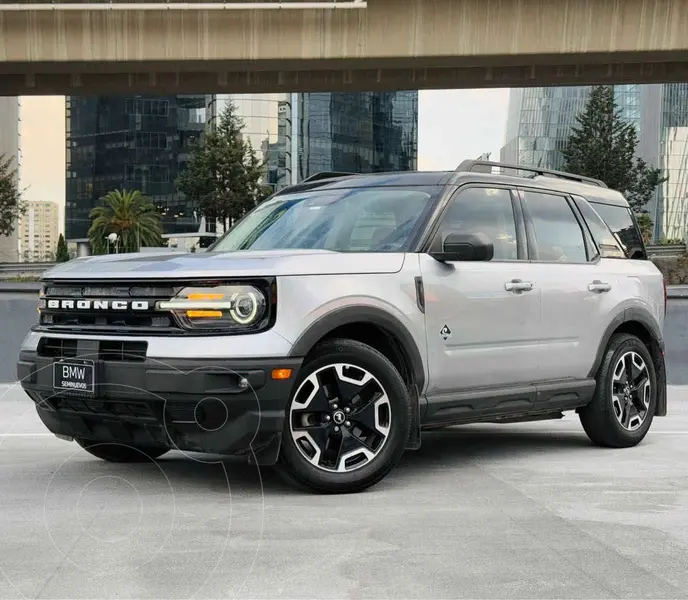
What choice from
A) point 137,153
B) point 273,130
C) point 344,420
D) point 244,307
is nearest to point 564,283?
point 344,420

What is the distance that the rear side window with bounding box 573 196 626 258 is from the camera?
7.94m

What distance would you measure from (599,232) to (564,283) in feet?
3.07

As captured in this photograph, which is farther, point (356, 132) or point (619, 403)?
point (356, 132)

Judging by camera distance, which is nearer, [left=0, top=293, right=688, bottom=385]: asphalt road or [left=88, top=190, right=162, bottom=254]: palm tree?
[left=0, top=293, right=688, bottom=385]: asphalt road

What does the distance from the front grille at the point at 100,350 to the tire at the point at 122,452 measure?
2.70 ft

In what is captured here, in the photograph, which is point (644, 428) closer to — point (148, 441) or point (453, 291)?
point (453, 291)

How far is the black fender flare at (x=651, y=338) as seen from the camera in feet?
25.0

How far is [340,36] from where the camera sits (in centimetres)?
2858

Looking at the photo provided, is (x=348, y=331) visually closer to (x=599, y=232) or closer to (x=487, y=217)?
(x=487, y=217)

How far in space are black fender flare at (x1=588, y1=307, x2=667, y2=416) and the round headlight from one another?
121 inches

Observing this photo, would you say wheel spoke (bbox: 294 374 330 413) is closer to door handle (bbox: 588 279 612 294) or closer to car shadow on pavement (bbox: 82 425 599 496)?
car shadow on pavement (bbox: 82 425 599 496)

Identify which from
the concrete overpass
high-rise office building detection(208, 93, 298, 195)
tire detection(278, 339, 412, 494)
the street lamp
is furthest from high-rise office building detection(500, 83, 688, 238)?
tire detection(278, 339, 412, 494)

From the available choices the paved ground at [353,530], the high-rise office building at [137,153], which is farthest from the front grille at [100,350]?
the high-rise office building at [137,153]

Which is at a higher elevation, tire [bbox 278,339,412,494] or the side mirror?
the side mirror
